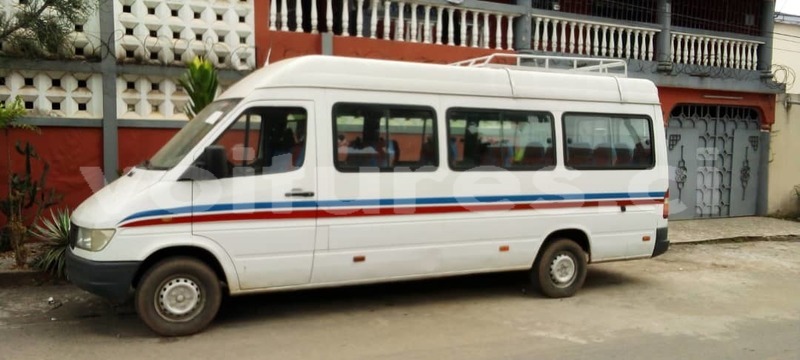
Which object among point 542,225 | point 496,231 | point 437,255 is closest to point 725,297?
point 542,225

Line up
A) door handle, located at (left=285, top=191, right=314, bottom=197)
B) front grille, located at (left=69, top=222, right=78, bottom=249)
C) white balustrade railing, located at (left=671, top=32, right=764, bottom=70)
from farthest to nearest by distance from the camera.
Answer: white balustrade railing, located at (left=671, top=32, right=764, bottom=70), door handle, located at (left=285, top=191, right=314, bottom=197), front grille, located at (left=69, top=222, right=78, bottom=249)

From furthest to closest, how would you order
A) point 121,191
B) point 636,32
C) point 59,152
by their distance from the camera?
point 636,32 → point 59,152 → point 121,191

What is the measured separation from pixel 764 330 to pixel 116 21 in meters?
8.08

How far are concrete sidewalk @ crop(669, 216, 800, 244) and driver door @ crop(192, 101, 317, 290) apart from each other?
24.7 ft

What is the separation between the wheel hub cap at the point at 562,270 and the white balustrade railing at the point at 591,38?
5.33 m

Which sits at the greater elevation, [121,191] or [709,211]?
[121,191]

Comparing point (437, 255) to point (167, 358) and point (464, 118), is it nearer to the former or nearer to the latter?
point (464, 118)

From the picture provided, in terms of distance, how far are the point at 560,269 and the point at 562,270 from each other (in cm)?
3

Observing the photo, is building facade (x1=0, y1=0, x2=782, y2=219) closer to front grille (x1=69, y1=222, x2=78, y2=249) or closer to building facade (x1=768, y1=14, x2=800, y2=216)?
building facade (x1=768, y1=14, x2=800, y2=216)

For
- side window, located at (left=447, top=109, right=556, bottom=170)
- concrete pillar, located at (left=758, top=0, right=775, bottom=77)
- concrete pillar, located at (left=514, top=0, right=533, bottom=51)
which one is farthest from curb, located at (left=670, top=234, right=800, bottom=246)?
side window, located at (left=447, top=109, right=556, bottom=170)

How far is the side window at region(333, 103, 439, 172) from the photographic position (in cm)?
589

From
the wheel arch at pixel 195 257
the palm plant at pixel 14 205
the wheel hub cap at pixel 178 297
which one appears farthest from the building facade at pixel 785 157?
the palm plant at pixel 14 205

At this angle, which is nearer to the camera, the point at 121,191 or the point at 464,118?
the point at 121,191

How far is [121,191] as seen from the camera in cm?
538
